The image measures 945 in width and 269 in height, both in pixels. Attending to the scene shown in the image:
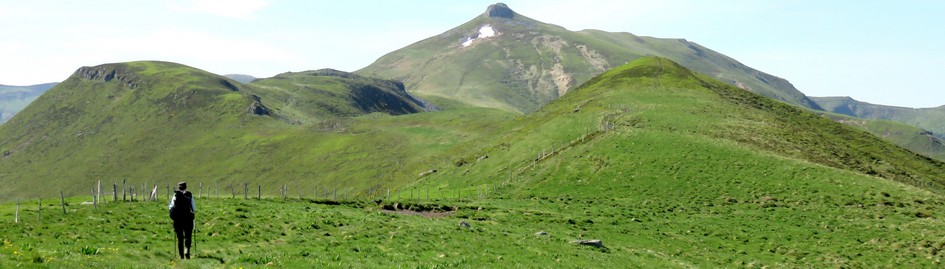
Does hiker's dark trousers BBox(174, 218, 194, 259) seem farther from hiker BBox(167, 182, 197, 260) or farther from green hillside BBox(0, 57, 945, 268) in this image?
green hillside BBox(0, 57, 945, 268)

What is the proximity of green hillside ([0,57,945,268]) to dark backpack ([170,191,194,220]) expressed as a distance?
180cm

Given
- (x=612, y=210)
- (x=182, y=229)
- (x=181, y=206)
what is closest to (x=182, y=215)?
(x=181, y=206)

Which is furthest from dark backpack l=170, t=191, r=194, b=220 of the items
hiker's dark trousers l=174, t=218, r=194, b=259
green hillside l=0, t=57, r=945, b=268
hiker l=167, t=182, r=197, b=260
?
green hillside l=0, t=57, r=945, b=268

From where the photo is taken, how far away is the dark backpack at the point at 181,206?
83.4 ft

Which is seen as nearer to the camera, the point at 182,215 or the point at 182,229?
the point at 182,215

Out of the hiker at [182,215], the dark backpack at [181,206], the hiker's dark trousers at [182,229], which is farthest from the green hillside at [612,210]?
the dark backpack at [181,206]

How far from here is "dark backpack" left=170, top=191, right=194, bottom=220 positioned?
2542cm

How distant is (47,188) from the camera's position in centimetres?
19288

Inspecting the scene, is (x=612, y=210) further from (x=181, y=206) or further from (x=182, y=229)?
(x=181, y=206)

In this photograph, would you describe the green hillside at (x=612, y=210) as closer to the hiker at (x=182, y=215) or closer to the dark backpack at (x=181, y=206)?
the hiker at (x=182, y=215)

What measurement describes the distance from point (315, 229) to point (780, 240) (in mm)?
36703

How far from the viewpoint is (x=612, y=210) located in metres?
61.2

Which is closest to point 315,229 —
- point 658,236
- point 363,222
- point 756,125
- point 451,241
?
point 363,222

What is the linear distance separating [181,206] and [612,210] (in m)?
44.0
